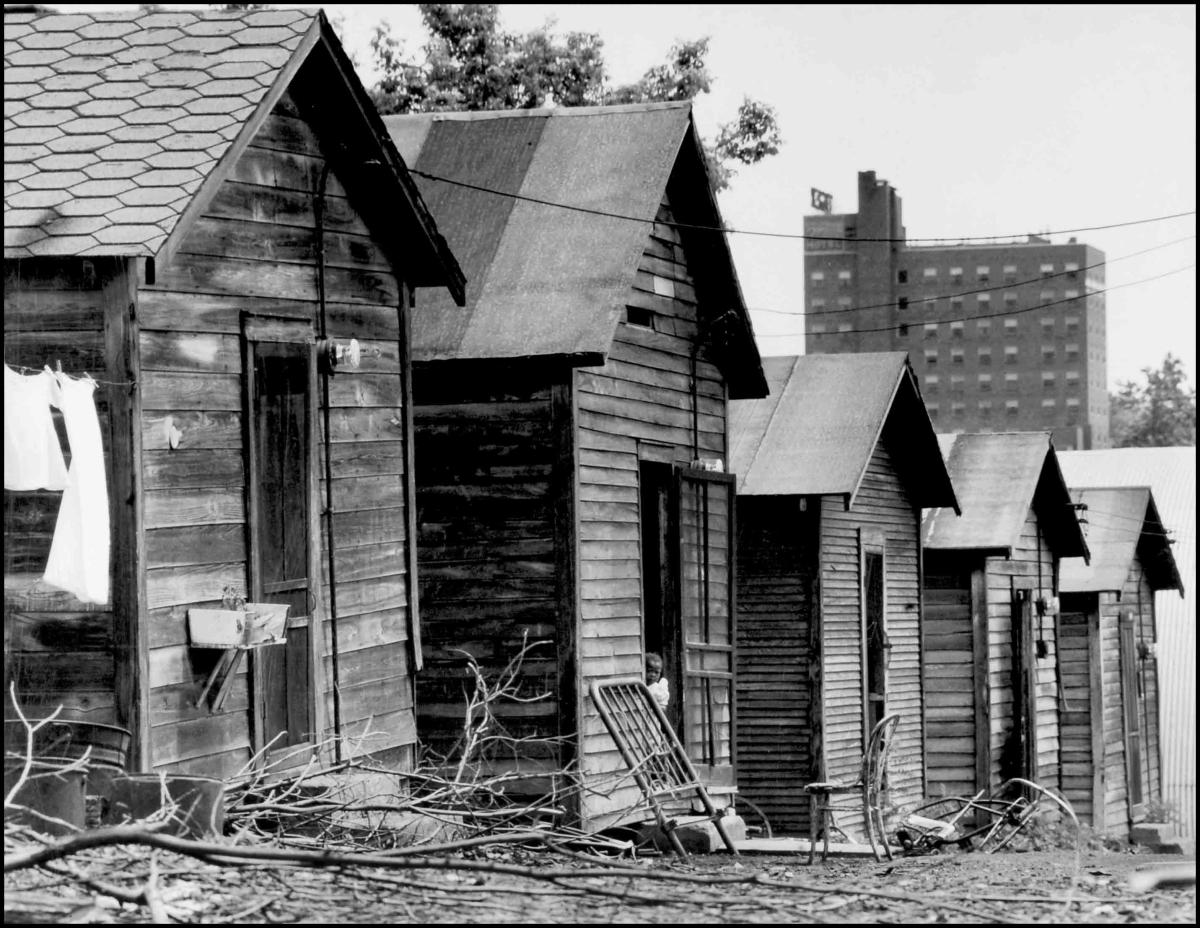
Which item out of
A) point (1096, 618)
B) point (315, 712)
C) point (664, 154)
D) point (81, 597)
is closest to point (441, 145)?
point (664, 154)

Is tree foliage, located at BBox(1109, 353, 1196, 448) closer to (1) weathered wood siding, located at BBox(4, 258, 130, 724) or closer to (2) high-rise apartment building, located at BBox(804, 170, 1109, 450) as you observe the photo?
(2) high-rise apartment building, located at BBox(804, 170, 1109, 450)

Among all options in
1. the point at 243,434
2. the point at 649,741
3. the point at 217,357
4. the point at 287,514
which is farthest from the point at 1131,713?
the point at 217,357

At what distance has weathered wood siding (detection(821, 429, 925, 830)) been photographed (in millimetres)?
20625

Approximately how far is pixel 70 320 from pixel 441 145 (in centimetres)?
663

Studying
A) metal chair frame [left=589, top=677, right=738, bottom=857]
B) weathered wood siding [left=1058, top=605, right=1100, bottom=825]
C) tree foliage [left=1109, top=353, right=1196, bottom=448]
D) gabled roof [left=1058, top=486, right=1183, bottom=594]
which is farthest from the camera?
tree foliage [left=1109, top=353, right=1196, bottom=448]

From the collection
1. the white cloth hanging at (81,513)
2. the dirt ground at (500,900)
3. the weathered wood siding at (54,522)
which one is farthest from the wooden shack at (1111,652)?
the white cloth hanging at (81,513)

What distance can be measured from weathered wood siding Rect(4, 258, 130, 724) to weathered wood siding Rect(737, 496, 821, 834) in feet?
35.8

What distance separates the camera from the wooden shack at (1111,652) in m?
28.7

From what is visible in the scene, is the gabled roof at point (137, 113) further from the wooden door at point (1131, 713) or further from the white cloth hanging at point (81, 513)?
the wooden door at point (1131, 713)

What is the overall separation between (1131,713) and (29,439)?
983 inches

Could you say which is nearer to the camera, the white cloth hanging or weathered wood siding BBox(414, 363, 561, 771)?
the white cloth hanging

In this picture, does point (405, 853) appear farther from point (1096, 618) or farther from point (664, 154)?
point (1096, 618)

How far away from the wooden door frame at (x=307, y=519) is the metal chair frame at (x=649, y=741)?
312 cm

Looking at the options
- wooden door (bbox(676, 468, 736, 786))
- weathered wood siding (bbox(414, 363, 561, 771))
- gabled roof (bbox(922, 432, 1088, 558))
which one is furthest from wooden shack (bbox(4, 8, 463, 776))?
gabled roof (bbox(922, 432, 1088, 558))
